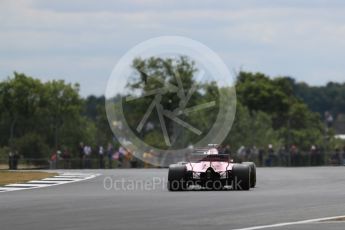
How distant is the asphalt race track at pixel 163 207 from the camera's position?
15.9m

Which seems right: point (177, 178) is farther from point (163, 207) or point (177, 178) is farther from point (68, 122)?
point (68, 122)

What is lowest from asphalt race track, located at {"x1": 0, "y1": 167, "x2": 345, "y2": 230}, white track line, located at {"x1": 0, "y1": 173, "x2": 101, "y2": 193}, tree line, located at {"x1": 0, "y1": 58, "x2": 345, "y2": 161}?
asphalt race track, located at {"x1": 0, "y1": 167, "x2": 345, "y2": 230}

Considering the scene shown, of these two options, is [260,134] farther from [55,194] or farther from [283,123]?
[55,194]

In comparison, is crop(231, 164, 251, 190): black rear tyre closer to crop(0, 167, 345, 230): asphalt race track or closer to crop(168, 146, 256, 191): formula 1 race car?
crop(168, 146, 256, 191): formula 1 race car

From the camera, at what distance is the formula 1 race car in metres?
26.4

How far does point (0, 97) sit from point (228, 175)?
49981 millimetres

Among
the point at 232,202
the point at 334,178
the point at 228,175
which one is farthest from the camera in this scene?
the point at 334,178

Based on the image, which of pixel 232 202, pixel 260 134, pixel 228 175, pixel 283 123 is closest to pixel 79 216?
pixel 232 202

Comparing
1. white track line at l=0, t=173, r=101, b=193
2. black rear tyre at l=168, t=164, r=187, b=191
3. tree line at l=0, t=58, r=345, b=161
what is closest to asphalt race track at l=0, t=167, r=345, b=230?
black rear tyre at l=168, t=164, r=187, b=191

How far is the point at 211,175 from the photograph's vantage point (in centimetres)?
2662

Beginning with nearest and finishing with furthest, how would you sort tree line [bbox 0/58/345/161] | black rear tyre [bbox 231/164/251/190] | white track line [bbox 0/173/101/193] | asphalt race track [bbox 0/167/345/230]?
asphalt race track [bbox 0/167/345/230]
black rear tyre [bbox 231/164/251/190]
white track line [bbox 0/173/101/193]
tree line [bbox 0/58/345/161]

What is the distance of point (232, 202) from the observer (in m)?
20.9

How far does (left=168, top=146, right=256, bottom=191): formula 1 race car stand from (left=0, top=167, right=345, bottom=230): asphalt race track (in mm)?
472

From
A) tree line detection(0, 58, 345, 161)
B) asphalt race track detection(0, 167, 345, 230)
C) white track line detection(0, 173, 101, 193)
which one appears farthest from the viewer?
tree line detection(0, 58, 345, 161)
